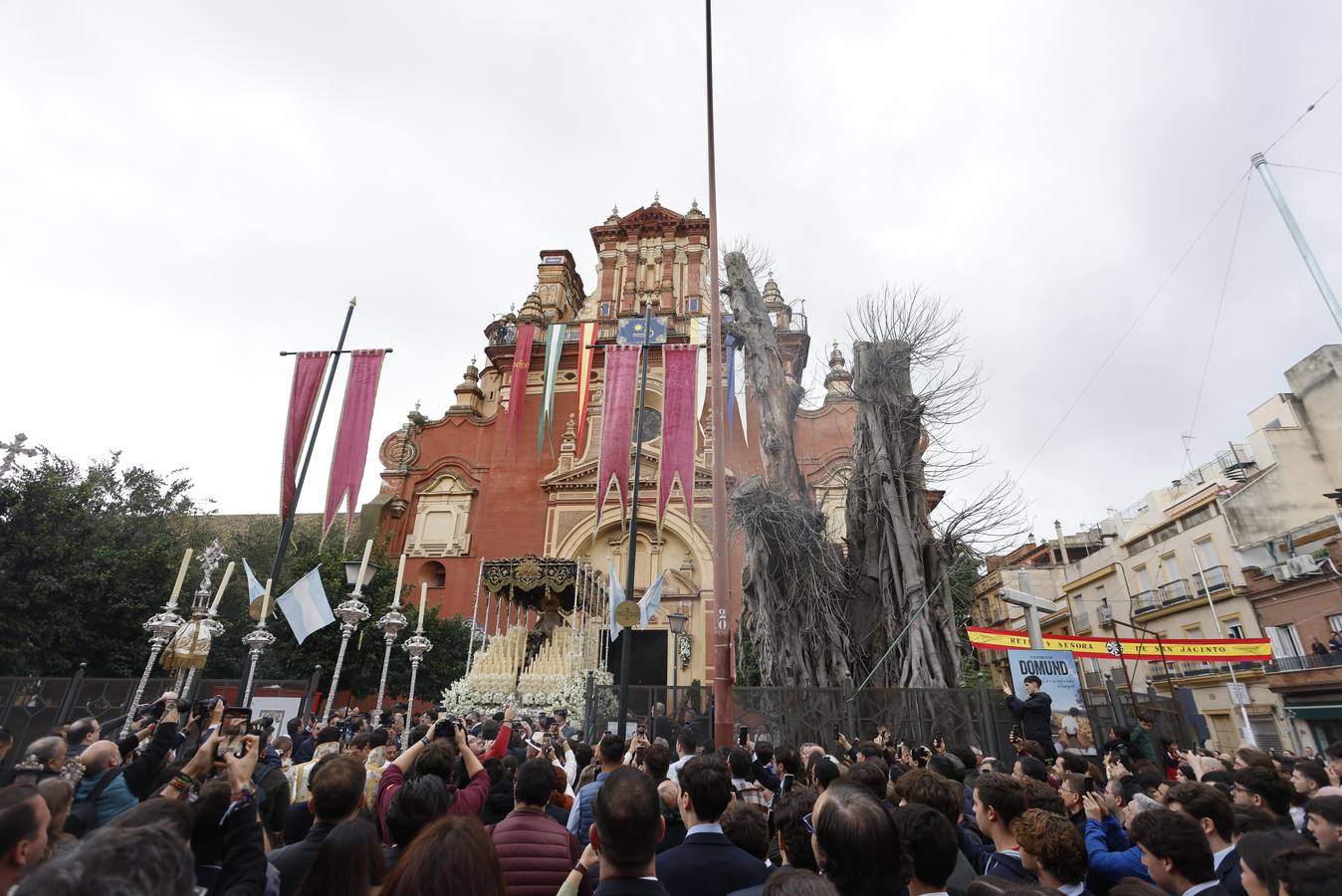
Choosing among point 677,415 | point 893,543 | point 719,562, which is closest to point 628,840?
point 719,562

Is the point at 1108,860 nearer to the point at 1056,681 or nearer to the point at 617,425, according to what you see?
the point at 1056,681

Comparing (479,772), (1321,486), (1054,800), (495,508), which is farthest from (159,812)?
(1321,486)

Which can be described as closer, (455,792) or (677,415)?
(455,792)

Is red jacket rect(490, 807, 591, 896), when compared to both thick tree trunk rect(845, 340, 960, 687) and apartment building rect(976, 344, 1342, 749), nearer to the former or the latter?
thick tree trunk rect(845, 340, 960, 687)

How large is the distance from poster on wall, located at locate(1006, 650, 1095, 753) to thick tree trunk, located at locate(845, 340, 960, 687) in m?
1.36

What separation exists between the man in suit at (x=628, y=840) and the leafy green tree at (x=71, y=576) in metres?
21.3

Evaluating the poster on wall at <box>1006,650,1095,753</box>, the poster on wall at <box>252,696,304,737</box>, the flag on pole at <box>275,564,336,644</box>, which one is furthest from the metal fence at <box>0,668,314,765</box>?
the poster on wall at <box>1006,650,1095,753</box>

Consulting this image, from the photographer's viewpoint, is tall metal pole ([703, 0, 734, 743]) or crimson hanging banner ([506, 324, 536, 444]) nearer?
tall metal pole ([703, 0, 734, 743])

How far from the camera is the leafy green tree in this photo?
16312 mm

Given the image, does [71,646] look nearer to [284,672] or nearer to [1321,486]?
[284,672]

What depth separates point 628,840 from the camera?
230 centimetres

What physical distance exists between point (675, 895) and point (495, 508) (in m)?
25.8

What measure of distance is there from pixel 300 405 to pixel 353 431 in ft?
3.84

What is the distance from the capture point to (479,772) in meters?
4.06
